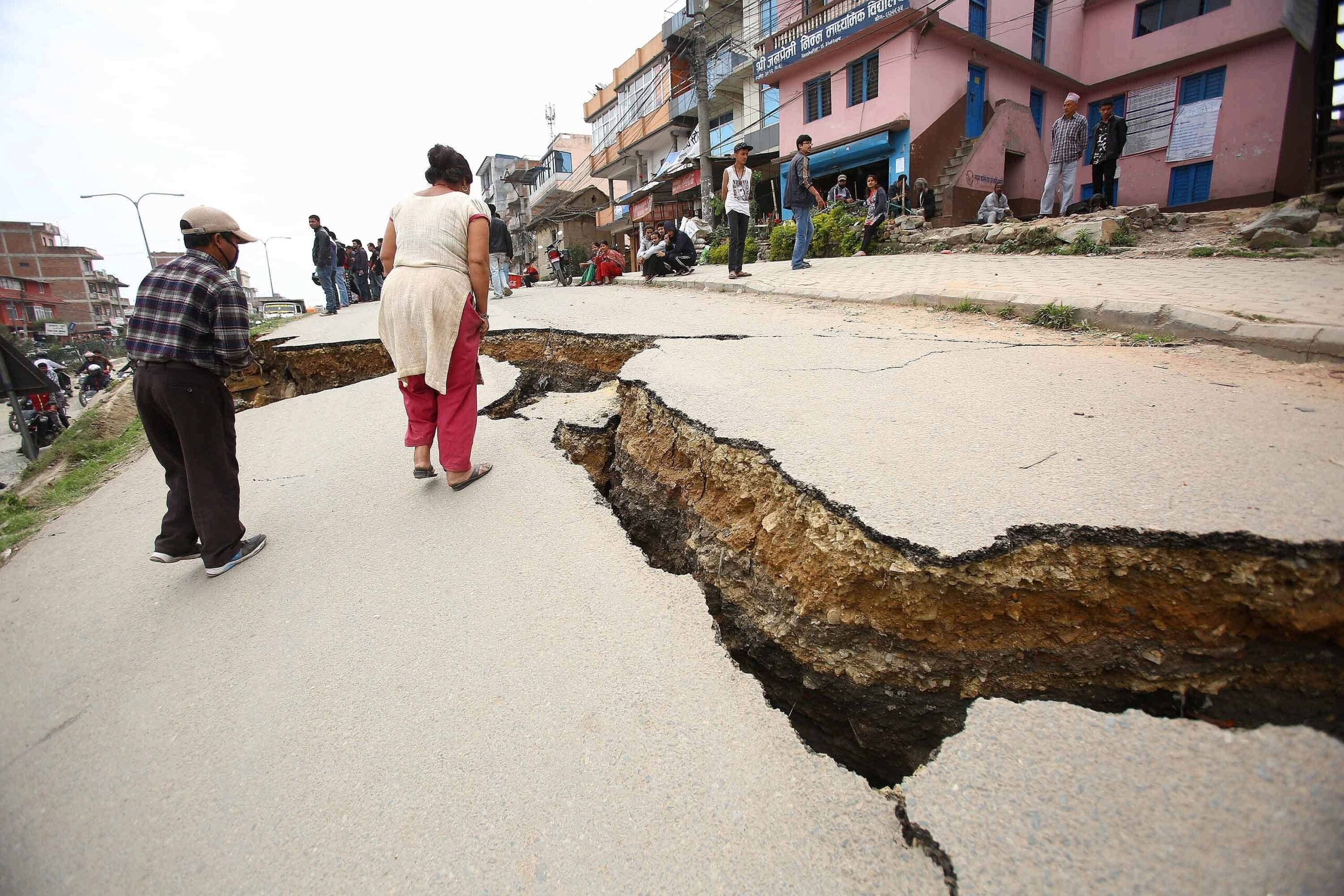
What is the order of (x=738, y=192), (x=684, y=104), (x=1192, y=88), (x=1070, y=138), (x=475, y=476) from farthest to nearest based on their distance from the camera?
(x=684, y=104)
(x=1192, y=88)
(x=1070, y=138)
(x=738, y=192)
(x=475, y=476)

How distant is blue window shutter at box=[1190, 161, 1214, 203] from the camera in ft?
48.7

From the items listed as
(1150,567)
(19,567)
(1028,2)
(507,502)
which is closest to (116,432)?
(19,567)

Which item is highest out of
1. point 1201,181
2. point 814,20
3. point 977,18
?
point 814,20

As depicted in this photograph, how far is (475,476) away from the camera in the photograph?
3.10 metres

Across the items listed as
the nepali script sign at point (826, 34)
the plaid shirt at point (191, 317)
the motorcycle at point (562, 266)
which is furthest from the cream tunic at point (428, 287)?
the nepali script sign at point (826, 34)

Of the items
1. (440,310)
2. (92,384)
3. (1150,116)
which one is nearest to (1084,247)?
(440,310)

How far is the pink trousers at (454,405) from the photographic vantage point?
9.68 feet

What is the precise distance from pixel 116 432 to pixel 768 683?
25.0ft

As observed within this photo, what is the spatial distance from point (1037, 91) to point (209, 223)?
22276 mm

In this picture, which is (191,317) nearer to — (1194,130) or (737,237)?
(737,237)

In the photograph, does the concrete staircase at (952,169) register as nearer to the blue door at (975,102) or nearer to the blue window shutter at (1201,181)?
the blue door at (975,102)

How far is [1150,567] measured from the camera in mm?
1638

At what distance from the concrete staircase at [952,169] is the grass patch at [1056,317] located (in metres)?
11.3

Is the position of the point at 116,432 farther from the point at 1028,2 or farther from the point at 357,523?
the point at 1028,2
